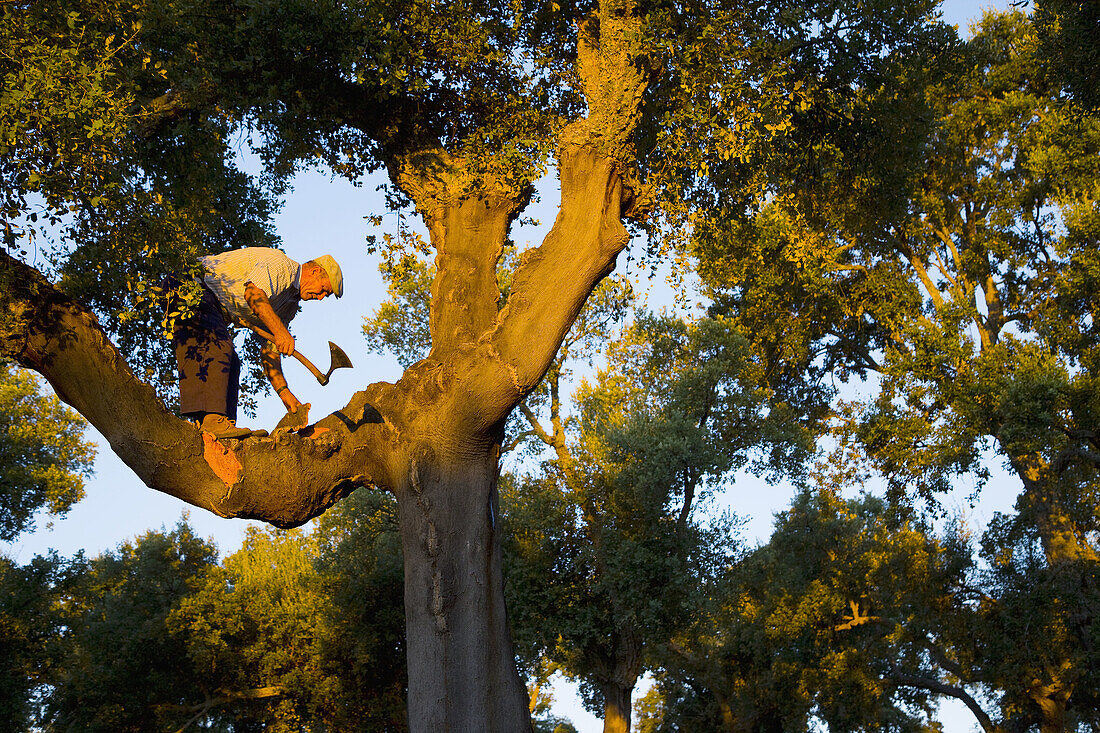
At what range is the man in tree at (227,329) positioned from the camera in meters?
6.88

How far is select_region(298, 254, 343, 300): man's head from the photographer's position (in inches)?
300

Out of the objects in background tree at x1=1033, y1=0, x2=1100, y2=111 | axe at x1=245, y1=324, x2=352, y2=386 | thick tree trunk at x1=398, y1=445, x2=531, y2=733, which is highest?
background tree at x1=1033, y1=0, x2=1100, y2=111

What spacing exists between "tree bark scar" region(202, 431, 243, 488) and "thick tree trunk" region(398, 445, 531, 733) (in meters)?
1.31

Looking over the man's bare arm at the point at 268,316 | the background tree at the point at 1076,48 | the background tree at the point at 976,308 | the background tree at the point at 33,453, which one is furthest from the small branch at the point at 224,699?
the background tree at the point at 1076,48

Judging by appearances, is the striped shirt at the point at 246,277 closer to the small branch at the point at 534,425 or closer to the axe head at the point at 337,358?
the axe head at the point at 337,358

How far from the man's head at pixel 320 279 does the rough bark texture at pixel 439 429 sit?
911 millimetres

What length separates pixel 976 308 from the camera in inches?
876

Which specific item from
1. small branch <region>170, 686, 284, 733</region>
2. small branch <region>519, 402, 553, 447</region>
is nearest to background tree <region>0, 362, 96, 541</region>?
small branch <region>170, 686, 284, 733</region>

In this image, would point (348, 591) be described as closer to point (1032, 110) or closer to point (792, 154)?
point (792, 154)

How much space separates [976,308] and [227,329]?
65.0 feet

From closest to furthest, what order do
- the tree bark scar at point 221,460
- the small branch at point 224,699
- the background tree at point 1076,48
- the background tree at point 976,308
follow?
the tree bark scar at point 221,460, the background tree at point 1076,48, the background tree at point 976,308, the small branch at point 224,699

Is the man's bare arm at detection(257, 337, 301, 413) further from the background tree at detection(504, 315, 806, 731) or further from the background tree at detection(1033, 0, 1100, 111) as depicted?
the background tree at detection(504, 315, 806, 731)

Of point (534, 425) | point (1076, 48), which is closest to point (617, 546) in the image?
point (534, 425)

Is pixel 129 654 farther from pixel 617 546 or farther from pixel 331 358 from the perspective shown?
pixel 331 358
